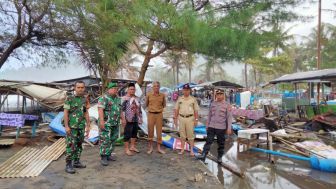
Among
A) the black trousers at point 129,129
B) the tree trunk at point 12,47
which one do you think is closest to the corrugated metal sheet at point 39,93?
the tree trunk at point 12,47

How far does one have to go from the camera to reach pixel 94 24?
8.84m

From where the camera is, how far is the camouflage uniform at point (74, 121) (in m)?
4.93

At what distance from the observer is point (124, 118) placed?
616cm

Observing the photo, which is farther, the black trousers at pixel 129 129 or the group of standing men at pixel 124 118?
the black trousers at pixel 129 129

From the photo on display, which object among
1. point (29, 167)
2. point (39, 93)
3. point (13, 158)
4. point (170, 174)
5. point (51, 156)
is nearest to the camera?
point (170, 174)

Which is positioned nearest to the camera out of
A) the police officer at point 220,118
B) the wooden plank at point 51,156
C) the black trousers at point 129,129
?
the wooden plank at point 51,156

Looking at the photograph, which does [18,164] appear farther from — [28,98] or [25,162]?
[28,98]

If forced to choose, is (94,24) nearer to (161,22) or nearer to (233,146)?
(161,22)

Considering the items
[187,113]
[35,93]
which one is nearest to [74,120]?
[187,113]

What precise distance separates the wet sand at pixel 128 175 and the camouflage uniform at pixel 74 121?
45cm

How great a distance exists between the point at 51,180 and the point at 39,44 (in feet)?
22.3

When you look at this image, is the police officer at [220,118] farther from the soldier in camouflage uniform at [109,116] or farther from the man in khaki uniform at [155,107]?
the soldier in camouflage uniform at [109,116]

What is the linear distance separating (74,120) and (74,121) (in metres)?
0.02

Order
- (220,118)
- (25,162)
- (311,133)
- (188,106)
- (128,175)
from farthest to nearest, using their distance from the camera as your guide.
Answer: (311,133) → (188,106) → (220,118) → (25,162) → (128,175)
